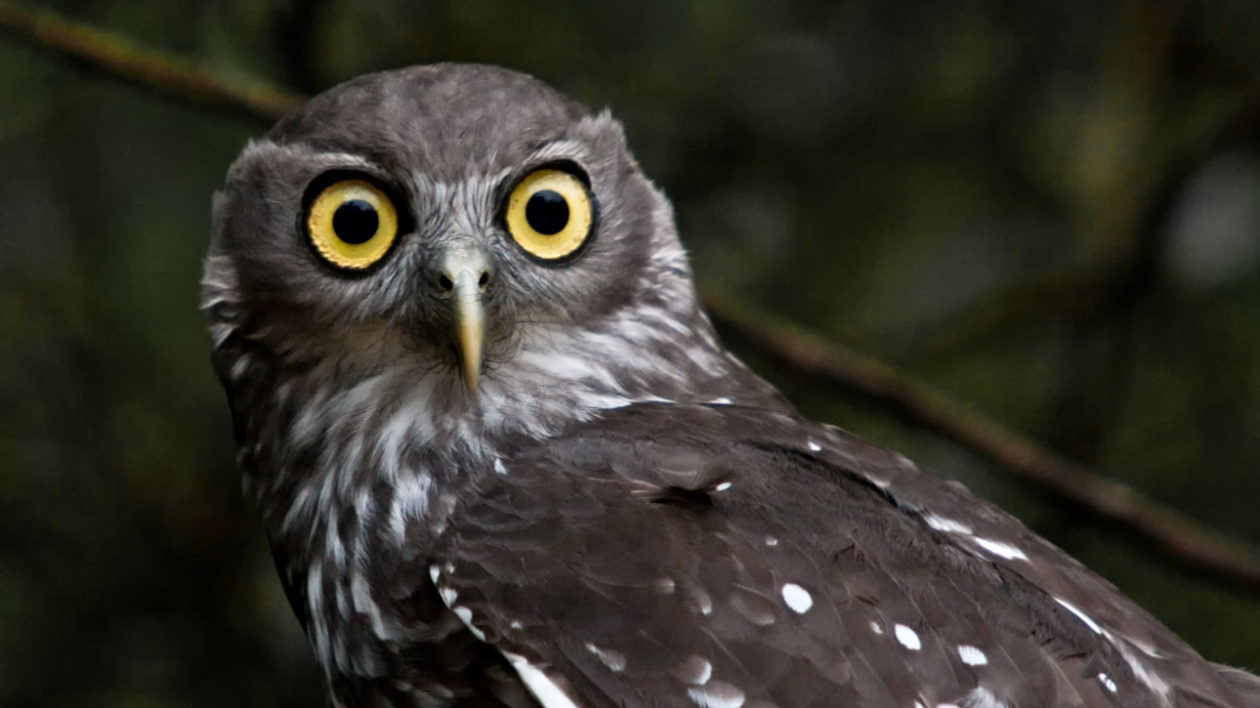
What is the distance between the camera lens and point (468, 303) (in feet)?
8.89

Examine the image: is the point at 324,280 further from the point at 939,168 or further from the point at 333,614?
the point at 939,168

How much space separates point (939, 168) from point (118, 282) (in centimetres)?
239

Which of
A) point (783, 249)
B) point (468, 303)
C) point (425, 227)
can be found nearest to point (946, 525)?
point (468, 303)

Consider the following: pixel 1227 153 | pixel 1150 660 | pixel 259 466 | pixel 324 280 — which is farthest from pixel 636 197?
pixel 1227 153

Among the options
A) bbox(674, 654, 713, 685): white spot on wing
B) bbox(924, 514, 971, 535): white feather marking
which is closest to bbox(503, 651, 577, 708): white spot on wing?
bbox(674, 654, 713, 685): white spot on wing

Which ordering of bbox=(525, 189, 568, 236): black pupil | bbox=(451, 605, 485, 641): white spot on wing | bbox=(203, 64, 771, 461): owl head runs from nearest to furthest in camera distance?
bbox=(451, 605, 485, 641): white spot on wing
bbox=(203, 64, 771, 461): owl head
bbox=(525, 189, 568, 236): black pupil

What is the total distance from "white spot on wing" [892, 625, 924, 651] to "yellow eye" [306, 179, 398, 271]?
1111 mm

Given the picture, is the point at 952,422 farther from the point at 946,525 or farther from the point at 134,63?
the point at 134,63

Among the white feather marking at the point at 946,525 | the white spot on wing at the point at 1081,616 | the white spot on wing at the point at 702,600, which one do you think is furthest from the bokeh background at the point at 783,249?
the white spot on wing at the point at 702,600

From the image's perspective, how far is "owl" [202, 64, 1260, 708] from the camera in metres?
2.46

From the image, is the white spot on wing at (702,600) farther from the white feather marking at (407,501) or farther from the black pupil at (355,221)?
the black pupil at (355,221)

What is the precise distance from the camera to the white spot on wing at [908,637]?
246 cm

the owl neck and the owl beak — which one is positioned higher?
the owl beak

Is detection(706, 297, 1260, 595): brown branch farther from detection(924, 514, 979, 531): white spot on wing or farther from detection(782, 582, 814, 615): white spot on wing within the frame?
detection(782, 582, 814, 615): white spot on wing
